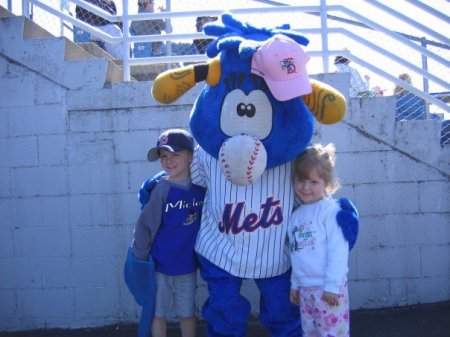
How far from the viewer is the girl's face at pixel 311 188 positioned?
9.60 feet

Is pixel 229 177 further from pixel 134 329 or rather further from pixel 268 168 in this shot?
pixel 134 329

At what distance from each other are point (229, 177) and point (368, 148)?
1.65 m

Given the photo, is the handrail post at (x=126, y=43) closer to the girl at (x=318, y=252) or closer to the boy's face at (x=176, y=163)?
the boy's face at (x=176, y=163)

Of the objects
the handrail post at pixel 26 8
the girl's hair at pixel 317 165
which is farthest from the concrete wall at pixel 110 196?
the girl's hair at pixel 317 165

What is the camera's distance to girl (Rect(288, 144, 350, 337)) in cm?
283

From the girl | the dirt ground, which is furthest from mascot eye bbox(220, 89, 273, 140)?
the dirt ground

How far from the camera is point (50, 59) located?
416 centimetres

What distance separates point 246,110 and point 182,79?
14.8 inches

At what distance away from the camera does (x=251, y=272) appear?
3.02 m

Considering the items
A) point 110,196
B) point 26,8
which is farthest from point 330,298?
point 26,8

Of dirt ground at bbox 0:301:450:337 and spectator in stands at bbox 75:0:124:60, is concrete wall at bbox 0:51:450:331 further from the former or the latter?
spectator in stands at bbox 75:0:124:60

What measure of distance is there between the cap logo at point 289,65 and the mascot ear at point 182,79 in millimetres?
383

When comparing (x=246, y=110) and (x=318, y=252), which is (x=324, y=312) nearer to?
(x=318, y=252)

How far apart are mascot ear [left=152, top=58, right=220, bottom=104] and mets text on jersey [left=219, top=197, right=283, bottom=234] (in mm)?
679
